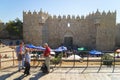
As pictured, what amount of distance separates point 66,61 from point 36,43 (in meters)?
22.3

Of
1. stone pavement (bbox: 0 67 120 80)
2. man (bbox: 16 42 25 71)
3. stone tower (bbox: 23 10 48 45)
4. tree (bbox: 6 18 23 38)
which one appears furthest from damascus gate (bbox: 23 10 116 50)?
man (bbox: 16 42 25 71)

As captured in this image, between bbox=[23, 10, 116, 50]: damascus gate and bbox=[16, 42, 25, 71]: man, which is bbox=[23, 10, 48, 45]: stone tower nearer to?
bbox=[23, 10, 116, 50]: damascus gate

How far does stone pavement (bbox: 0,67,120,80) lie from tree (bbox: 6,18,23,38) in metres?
28.8

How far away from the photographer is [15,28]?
125 ft

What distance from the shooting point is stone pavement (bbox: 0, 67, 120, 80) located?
8438 mm

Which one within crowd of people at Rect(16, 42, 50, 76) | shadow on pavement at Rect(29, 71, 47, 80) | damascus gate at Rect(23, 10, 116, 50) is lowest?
shadow on pavement at Rect(29, 71, 47, 80)

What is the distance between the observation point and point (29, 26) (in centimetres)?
3397

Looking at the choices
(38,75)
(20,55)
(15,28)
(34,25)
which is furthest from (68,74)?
(15,28)

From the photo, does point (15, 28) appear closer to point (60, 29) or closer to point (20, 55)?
point (60, 29)

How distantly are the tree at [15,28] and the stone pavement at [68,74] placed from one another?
94.4 ft

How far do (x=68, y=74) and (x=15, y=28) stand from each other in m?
30.4

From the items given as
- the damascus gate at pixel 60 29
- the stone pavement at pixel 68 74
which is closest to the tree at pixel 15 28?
the damascus gate at pixel 60 29

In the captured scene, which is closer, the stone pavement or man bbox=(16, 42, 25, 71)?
the stone pavement

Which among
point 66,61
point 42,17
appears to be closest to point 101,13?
point 42,17
